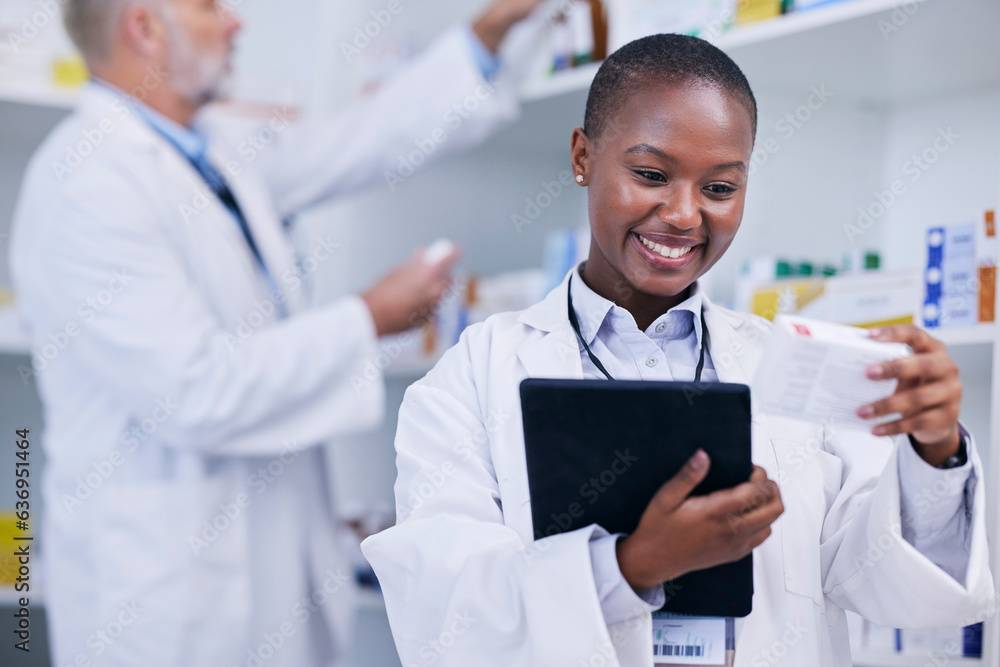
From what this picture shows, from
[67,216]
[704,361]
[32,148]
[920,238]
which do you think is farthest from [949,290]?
[32,148]

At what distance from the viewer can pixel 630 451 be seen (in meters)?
0.74

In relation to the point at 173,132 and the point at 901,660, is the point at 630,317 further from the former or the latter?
the point at 173,132

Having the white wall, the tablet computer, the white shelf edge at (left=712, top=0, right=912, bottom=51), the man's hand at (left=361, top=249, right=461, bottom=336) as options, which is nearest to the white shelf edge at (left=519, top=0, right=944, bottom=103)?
the white shelf edge at (left=712, top=0, right=912, bottom=51)

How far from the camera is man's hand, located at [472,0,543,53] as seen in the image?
2.02 metres

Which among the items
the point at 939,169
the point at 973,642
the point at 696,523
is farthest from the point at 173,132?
the point at 973,642

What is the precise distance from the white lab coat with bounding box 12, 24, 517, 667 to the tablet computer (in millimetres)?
1065

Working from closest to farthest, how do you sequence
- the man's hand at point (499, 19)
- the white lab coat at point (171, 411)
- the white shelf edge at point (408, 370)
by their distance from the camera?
the white lab coat at point (171, 411)
the man's hand at point (499, 19)
the white shelf edge at point (408, 370)

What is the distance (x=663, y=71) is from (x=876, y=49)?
82 cm

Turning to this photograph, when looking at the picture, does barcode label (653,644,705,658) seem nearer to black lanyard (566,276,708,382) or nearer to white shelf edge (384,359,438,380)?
black lanyard (566,276,708,382)

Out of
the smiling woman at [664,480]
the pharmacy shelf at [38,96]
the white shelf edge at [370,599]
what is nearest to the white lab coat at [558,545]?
the smiling woman at [664,480]

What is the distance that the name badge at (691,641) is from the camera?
0.84 m

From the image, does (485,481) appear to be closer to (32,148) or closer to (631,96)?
(631,96)

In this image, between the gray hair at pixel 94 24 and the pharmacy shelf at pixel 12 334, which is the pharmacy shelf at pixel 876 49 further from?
the pharmacy shelf at pixel 12 334

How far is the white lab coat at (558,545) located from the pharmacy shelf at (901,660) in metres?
0.50
